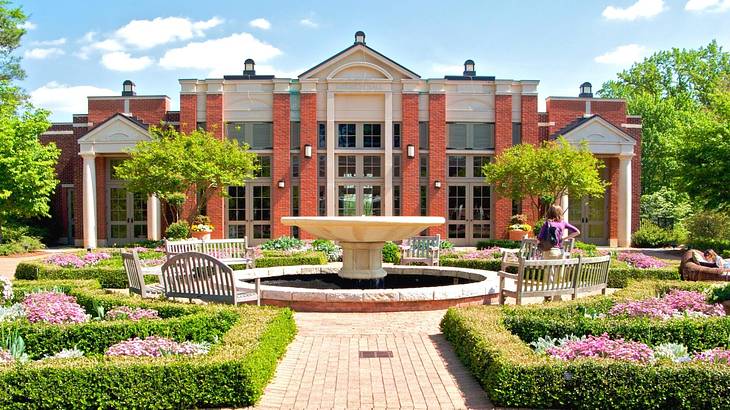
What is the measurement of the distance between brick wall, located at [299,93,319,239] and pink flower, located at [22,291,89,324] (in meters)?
17.8

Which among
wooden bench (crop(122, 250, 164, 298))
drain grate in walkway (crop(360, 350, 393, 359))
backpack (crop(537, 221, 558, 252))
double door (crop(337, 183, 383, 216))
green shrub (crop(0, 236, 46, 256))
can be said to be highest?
double door (crop(337, 183, 383, 216))

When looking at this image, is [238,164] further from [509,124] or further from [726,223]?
[726,223]

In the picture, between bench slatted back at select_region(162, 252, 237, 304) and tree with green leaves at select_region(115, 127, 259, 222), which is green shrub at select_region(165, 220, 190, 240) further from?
bench slatted back at select_region(162, 252, 237, 304)

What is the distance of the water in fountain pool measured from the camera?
10.5 m

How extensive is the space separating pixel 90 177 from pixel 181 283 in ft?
64.8

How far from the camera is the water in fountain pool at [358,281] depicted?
10.5m

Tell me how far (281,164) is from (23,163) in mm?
9712

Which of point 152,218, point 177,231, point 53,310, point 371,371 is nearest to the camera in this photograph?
point 371,371

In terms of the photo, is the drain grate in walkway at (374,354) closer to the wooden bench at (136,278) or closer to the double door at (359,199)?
the wooden bench at (136,278)

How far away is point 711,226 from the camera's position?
82.3 feet

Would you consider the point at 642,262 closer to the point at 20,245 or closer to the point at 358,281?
the point at 358,281

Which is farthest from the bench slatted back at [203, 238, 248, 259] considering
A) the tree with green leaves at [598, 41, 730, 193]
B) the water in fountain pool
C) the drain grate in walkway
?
the tree with green leaves at [598, 41, 730, 193]

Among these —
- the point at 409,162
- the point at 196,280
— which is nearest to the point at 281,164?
the point at 409,162

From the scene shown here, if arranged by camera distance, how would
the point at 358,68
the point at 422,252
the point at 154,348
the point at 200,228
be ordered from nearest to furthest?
the point at 154,348 < the point at 422,252 < the point at 200,228 < the point at 358,68
